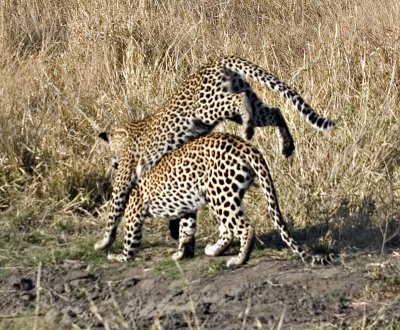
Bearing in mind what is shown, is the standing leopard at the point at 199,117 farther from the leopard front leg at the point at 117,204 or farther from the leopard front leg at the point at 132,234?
the leopard front leg at the point at 132,234

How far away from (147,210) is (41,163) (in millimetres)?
1422

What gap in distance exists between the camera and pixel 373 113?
840 centimetres

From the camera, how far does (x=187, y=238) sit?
267 inches

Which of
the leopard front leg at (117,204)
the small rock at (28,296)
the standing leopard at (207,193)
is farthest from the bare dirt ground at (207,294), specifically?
the leopard front leg at (117,204)

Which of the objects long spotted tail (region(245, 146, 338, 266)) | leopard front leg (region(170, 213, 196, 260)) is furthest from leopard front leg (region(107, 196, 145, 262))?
long spotted tail (region(245, 146, 338, 266))

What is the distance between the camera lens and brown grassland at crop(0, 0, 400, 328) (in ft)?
23.8

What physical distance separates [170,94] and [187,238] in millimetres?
2584

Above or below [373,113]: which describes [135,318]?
below

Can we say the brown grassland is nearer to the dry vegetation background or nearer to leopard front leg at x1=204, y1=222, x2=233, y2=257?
the dry vegetation background

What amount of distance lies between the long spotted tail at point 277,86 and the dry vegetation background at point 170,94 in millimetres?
556

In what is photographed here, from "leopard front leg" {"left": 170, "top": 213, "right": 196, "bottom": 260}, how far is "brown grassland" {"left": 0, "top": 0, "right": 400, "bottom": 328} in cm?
48

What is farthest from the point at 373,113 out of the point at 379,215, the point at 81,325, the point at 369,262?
the point at 81,325

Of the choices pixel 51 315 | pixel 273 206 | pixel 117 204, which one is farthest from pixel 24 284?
A: pixel 273 206

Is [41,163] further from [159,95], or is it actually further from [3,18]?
[3,18]
